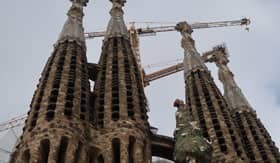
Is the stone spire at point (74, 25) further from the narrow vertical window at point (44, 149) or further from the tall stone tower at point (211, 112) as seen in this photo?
the narrow vertical window at point (44, 149)

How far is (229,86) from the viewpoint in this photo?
4850 centimetres

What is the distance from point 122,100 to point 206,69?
13.9 m

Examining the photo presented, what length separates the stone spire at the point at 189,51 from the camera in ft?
153

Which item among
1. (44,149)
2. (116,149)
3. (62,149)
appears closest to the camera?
(44,149)

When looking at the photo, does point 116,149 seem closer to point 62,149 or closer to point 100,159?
point 100,159

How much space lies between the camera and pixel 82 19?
45.5m

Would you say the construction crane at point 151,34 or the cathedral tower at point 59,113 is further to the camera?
the construction crane at point 151,34

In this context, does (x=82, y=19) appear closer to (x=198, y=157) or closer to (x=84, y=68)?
(x=84, y=68)

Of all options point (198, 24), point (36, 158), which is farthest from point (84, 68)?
point (198, 24)

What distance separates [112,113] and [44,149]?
5.66 m

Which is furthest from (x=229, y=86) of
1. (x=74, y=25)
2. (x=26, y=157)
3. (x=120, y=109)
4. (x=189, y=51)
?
(x=26, y=157)

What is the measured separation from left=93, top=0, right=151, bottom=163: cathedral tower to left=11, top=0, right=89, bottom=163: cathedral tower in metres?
1.18

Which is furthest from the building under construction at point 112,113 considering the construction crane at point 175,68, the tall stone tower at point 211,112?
the construction crane at point 175,68

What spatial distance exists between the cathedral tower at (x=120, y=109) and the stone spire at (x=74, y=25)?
2248 mm
